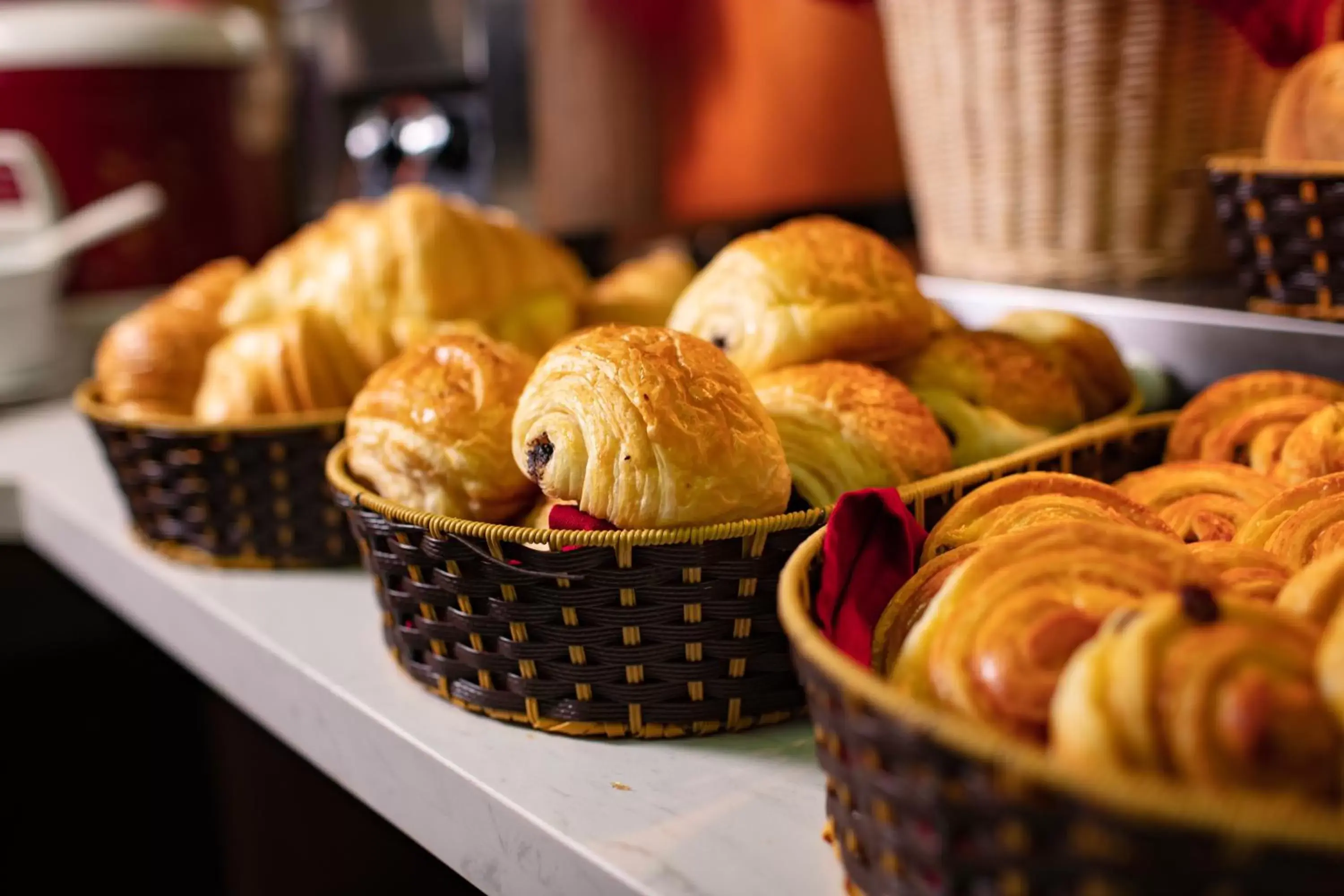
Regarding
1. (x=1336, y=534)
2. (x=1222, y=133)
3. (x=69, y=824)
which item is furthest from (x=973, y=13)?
(x=69, y=824)

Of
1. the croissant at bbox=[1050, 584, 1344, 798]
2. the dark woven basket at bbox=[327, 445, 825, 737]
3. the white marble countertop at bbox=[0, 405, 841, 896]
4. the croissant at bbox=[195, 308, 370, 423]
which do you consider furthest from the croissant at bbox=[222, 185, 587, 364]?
the croissant at bbox=[1050, 584, 1344, 798]

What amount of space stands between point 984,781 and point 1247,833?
0.09 metres

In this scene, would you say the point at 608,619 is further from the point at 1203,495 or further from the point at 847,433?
the point at 1203,495

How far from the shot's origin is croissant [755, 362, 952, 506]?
0.85 m

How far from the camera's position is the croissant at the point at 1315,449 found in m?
0.82

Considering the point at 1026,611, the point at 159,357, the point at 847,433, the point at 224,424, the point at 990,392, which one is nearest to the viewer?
the point at 1026,611

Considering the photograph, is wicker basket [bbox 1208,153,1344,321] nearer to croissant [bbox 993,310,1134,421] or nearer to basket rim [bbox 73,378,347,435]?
croissant [bbox 993,310,1134,421]

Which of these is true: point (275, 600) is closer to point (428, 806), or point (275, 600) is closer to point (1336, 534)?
point (428, 806)

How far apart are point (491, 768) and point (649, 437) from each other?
24cm

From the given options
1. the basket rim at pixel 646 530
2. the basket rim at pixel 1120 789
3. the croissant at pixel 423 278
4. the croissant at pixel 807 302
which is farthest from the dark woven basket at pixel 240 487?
the basket rim at pixel 1120 789

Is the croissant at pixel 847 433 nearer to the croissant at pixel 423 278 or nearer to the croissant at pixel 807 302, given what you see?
the croissant at pixel 807 302

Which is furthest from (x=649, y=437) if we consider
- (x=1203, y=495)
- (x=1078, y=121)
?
(x=1078, y=121)

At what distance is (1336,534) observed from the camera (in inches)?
26.5

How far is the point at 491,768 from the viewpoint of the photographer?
0.77 meters
